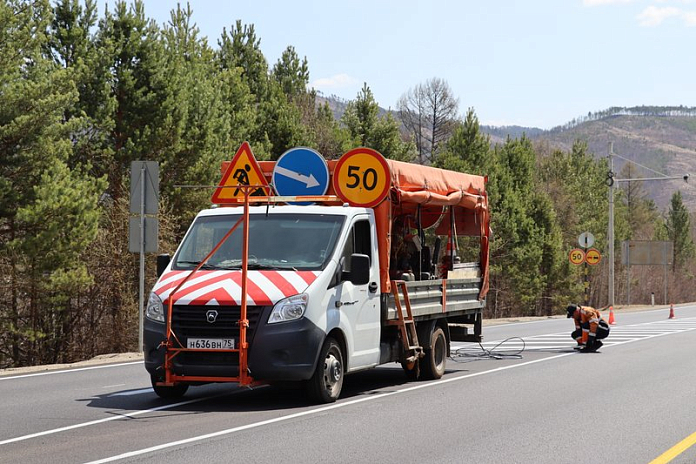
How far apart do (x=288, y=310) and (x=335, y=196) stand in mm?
2352

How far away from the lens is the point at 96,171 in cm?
3150

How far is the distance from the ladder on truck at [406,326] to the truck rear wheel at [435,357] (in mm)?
454

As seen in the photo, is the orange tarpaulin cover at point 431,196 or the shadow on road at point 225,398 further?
the orange tarpaulin cover at point 431,196

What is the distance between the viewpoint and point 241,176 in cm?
1347

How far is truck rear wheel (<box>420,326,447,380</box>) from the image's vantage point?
14.4 meters

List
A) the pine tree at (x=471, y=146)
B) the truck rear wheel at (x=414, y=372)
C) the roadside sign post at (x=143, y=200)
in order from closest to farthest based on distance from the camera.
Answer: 1. the truck rear wheel at (x=414, y=372)
2. the roadside sign post at (x=143, y=200)
3. the pine tree at (x=471, y=146)

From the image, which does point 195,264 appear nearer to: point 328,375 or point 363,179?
point 328,375

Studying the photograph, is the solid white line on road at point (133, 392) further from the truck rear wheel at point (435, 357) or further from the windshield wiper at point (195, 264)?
the truck rear wheel at point (435, 357)

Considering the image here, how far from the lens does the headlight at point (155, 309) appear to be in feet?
36.3

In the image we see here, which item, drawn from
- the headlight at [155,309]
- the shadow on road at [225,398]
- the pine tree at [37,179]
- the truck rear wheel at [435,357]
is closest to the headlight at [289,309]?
the shadow on road at [225,398]

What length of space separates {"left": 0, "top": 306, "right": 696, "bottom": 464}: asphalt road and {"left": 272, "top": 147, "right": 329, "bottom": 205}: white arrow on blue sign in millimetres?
2631

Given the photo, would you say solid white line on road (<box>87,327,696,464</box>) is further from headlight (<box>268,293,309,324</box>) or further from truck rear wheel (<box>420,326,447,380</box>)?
headlight (<box>268,293,309,324</box>)

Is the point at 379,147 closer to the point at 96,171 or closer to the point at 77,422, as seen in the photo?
the point at 96,171

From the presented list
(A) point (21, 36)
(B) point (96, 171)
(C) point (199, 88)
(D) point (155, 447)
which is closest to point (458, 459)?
(D) point (155, 447)
